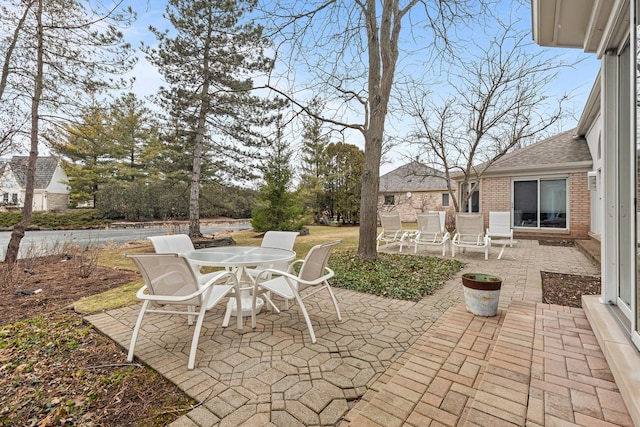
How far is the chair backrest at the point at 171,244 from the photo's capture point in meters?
3.65

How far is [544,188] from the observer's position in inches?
436

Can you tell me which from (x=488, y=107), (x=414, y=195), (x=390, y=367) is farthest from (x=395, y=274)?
(x=414, y=195)

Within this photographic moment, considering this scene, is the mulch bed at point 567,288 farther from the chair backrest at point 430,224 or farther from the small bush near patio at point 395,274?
the chair backrest at point 430,224

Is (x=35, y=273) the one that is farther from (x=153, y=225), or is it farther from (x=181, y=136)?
(x=153, y=225)

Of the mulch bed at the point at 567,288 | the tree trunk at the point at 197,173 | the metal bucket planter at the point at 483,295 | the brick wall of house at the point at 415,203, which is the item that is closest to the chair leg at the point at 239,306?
the metal bucket planter at the point at 483,295

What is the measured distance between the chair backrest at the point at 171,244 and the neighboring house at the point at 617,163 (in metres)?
4.25

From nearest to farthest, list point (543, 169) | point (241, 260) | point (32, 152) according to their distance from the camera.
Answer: point (241, 260) < point (32, 152) < point (543, 169)

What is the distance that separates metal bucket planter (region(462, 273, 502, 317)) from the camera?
131 inches

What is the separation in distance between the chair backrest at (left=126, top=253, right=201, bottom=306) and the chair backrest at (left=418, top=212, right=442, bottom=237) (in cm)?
744

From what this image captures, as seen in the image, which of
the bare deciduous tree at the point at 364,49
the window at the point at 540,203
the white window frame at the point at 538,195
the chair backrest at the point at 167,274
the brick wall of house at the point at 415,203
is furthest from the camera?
the brick wall of house at the point at 415,203

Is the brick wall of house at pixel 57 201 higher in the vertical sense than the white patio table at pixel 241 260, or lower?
higher

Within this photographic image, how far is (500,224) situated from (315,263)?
27.5 feet

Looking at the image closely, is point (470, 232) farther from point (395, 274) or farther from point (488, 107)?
point (488, 107)

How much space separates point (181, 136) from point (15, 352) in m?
9.83
